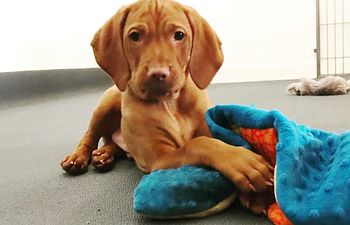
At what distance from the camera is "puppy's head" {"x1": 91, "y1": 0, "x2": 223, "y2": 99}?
0.93 m

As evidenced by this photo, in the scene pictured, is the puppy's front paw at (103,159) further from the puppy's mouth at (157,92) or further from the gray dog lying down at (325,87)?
the gray dog lying down at (325,87)

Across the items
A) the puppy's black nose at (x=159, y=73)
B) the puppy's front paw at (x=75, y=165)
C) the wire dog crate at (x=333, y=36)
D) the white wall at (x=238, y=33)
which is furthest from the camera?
the wire dog crate at (x=333, y=36)

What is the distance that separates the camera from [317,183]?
70 centimetres

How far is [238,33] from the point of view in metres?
4.36

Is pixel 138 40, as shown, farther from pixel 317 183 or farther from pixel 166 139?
pixel 317 183

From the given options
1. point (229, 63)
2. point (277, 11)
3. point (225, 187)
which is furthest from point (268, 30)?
point (225, 187)

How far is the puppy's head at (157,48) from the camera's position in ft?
3.05

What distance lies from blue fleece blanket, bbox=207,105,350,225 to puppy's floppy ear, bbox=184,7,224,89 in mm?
142

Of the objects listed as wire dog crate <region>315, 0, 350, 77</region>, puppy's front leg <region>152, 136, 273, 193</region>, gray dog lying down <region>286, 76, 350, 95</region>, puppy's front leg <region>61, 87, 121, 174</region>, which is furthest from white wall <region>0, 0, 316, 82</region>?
puppy's front leg <region>152, 136, 273, 193</region>

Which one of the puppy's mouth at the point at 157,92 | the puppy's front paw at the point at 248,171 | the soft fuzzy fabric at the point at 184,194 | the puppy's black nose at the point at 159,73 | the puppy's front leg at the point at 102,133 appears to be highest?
the puppy's black nose at the point at 159,73

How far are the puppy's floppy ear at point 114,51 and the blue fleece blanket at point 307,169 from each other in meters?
0.26

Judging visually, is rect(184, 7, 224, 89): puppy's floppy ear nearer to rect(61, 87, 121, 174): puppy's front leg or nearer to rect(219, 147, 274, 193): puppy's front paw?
rect(219, 147, 274, 193): puppy's front paw

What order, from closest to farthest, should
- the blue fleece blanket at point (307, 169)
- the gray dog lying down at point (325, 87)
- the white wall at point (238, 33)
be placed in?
1. the blue fleece blanket at point (307, 169)
2. the gray dog lying down at point (325, 87)
3. the white wall at point (238, 33)

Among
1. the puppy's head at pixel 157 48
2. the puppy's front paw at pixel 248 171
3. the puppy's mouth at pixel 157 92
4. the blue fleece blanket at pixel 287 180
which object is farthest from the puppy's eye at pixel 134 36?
the puppy's front paw at pixel 248 171
